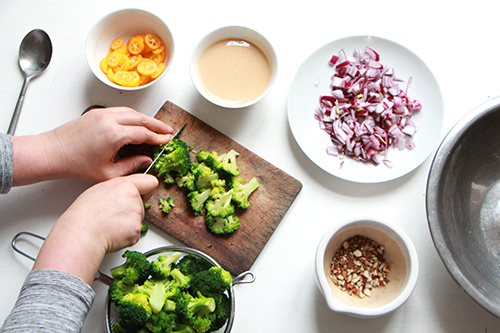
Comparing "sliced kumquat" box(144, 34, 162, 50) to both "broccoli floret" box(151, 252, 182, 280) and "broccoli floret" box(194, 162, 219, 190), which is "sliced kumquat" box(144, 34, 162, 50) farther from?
"broccoli floret" box(151, 252, 182, 280)

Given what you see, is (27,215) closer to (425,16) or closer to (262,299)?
(262,299)

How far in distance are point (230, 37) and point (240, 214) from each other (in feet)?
1.80

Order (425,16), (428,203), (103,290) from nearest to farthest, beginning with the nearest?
(428,203), (103,290), (425,16)

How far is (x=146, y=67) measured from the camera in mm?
1217

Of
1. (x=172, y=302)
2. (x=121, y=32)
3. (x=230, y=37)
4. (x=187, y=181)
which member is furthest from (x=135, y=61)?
(x=172, y=302)

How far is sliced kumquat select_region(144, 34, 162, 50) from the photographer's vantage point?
1.24 m

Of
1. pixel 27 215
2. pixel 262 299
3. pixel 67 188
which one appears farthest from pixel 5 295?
pixel 262 299

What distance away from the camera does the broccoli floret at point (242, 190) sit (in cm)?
119

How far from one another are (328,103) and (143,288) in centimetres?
76

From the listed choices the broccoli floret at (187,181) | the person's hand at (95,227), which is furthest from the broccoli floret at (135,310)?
the broccoli floret at (187,181)

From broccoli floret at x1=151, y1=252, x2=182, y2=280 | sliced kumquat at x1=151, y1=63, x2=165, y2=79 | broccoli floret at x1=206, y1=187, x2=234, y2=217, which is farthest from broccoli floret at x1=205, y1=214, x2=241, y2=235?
sliced kumquat at x1=151, y1=63, x2=165, y2=79

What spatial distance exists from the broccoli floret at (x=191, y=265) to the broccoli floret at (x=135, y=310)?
5.1 inches

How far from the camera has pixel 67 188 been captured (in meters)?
1.26

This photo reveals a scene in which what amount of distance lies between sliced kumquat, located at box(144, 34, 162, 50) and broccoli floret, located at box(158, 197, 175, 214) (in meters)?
0.47
